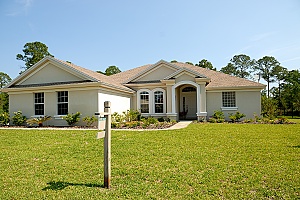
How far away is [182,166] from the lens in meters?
5.71

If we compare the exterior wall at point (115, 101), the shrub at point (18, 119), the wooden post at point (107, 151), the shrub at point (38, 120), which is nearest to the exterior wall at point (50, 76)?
the exterior wall at point (115, 101)

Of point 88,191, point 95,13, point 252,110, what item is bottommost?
point 88,191

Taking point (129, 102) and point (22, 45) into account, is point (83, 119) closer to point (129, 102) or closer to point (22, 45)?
point (129, 102)

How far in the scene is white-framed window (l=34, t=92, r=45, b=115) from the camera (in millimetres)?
17328

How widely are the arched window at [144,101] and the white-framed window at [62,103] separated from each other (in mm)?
7034

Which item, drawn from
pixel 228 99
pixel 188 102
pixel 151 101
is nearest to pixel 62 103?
pixel 151 101

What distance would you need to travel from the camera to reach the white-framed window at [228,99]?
20.1 m

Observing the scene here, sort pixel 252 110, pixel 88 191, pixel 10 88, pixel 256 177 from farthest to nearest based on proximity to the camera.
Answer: pixel 252 110 < pixel 10 88 < pixel 256 177 < pixel 88 191

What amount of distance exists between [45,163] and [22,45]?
3709 cm

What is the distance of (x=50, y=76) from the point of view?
57.3ft

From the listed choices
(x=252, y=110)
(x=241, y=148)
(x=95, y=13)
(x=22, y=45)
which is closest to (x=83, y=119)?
(x=95, y=13)

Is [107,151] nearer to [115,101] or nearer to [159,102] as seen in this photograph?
[115,101]

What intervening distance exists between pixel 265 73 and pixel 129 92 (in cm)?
4195

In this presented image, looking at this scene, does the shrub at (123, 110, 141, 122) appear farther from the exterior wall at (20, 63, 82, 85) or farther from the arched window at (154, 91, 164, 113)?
the exterior wall at (20, 63, 82, 85)
